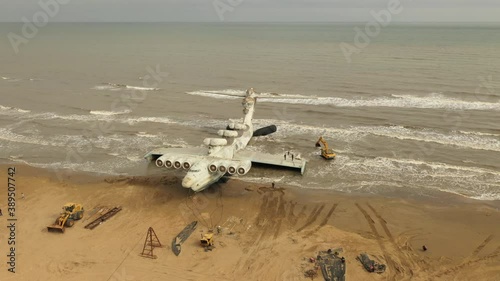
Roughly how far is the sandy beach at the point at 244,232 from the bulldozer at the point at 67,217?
1.27ft

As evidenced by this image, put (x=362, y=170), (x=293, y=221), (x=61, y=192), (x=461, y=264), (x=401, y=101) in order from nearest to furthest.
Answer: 1. (x=461, y=264)
2. (x=293, y=221)
3. (x=61, y=192)
4. (x=362, y=170)
5. (x=401, y=101)

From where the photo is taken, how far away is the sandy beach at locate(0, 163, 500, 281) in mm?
18094

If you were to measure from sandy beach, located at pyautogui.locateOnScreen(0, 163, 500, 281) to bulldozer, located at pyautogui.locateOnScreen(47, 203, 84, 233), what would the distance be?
0.39 m

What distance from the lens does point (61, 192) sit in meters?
25.9

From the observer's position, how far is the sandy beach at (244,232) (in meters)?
18.1

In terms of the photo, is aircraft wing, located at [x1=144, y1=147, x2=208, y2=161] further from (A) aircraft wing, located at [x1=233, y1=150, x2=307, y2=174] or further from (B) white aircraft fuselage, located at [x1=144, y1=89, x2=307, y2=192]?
(A) aircraft wing, located at [x1=233, y1=150, x2=307, y2=174]

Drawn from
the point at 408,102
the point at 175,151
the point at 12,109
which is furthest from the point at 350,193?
the point at 12,109

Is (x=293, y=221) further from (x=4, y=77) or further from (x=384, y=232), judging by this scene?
(x=4, y=77)

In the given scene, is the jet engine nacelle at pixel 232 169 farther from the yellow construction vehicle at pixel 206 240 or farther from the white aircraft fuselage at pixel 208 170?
the yellow construction vehicle at pixel 206 240

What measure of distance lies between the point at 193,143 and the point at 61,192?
1299 cm

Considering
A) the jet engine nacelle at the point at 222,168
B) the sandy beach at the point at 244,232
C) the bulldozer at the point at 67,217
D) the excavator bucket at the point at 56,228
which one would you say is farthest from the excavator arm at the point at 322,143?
the excavator bucket at the point at 56,228

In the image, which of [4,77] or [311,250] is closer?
[311,250]

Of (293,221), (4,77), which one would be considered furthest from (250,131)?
(4,77)

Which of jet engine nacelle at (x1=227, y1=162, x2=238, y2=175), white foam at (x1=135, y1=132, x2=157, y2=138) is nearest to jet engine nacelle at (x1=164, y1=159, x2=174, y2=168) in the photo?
jet engine nacelle at (x1=227, y1=162, x2=238, y2=175)
